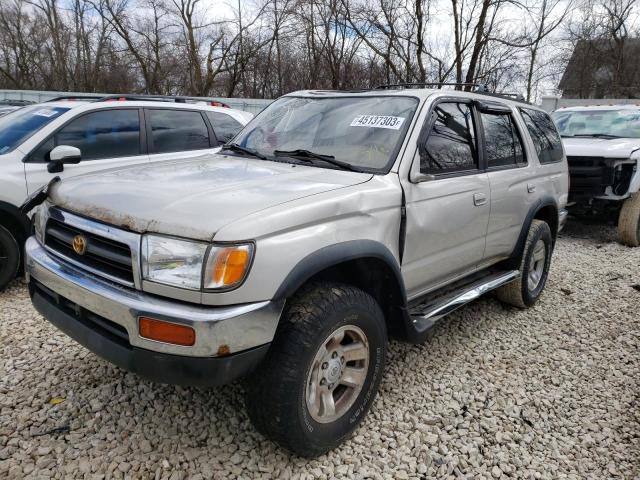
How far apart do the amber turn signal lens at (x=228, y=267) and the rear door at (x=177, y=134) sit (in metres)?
3.30

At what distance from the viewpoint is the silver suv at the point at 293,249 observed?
6.22ft

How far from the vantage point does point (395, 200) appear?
259cm

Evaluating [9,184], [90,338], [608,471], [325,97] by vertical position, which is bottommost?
[608,471]

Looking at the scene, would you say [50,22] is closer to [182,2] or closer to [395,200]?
[182,2]

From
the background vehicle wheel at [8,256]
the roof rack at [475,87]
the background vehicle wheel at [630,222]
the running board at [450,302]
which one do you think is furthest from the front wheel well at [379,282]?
the background vehicle wheel at [630,222]

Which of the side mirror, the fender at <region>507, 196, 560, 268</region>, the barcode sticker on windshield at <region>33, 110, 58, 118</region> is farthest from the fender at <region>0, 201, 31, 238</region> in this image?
the fender at <region>507, 196, 560, 268</region>

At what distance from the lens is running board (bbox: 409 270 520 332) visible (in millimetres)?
2807

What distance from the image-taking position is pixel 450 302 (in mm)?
3113

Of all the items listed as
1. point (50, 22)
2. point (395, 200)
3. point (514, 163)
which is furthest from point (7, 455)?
point (50, 22)

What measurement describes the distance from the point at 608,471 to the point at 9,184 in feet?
15.7

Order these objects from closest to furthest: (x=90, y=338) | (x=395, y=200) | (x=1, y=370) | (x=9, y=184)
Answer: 1. (x=90, y=338)
2. (x=395, y=200)
3. (x=1, y=370)
4. (x=9, y=184)

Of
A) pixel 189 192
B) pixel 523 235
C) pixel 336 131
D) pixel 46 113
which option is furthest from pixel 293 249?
pixel 46 113

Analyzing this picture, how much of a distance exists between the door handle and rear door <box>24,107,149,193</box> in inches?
132

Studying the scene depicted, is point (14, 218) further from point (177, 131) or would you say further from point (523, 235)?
point (523, 235)
